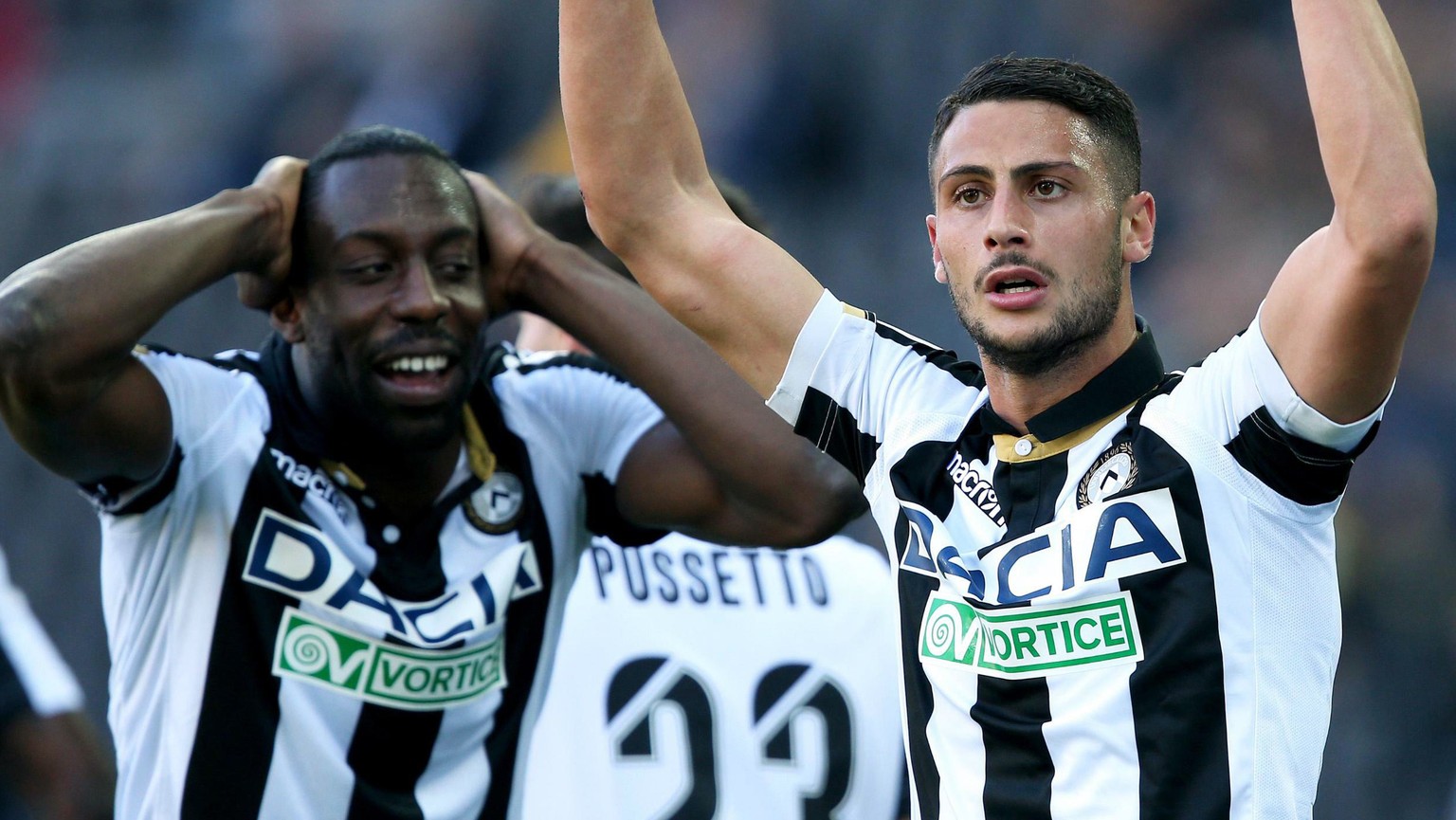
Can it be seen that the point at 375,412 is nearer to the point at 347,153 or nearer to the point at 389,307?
the point at 389,307

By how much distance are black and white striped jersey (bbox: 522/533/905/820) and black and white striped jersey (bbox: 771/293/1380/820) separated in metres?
1.75

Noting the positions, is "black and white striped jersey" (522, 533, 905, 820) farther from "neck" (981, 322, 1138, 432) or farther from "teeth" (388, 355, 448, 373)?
"neck" (981, 322, 1138, 432)

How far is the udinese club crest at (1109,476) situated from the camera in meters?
2.42

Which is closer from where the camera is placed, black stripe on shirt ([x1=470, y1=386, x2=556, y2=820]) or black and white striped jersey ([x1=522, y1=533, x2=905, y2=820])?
black stripe on shirt ([x1=470, y1=386, x2=556, y2=820])

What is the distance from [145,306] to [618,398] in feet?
3.37

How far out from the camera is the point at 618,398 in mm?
3697

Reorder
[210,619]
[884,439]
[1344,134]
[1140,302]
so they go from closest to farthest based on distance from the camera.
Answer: [1344,134] < [884,439] < [210,619] < [1140,302]

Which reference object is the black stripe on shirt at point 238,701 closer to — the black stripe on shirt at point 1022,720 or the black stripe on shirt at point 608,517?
the black stripe on shirt at point 608,517

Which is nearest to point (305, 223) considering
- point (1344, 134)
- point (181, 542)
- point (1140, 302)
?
point (181, 542)

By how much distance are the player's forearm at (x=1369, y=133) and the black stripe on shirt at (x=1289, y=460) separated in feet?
0.86

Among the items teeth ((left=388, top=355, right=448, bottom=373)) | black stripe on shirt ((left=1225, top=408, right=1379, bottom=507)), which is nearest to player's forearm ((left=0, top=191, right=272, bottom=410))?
teeth ((left=388, top=355, right=448, bottom=373))

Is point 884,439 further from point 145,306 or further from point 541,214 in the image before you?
point 541,214

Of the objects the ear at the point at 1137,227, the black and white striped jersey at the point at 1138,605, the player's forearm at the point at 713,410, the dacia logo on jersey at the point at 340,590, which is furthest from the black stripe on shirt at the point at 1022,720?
the dacia logo on jersey at the point at 340,590

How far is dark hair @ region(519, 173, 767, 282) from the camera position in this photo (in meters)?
4.51
